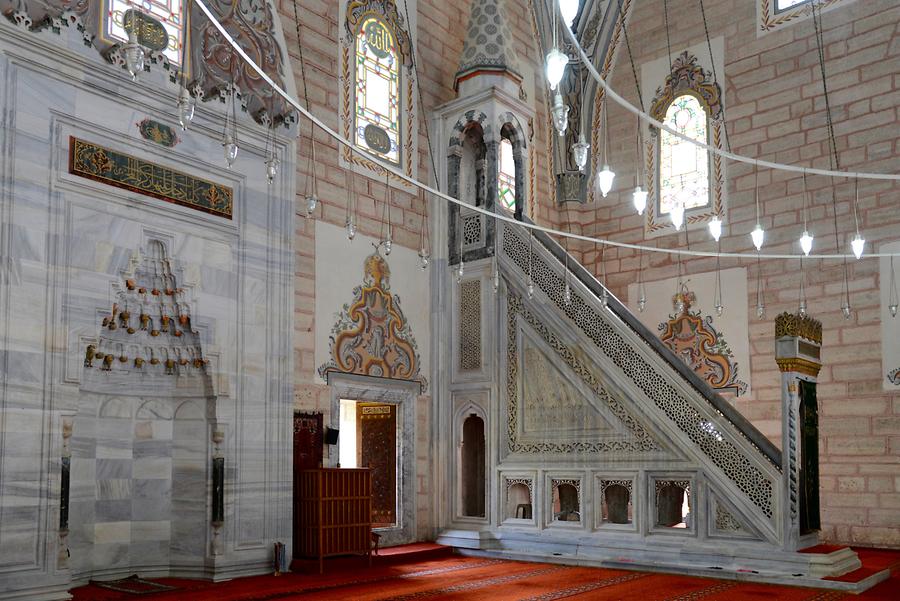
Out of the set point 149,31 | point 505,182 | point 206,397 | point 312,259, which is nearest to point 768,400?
point 505,182

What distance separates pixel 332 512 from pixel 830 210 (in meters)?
5.64

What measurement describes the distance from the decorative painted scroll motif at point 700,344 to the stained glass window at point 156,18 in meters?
5.76

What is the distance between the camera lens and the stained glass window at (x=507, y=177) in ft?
32.5

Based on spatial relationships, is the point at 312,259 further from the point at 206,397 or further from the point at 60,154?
the point at 60,154

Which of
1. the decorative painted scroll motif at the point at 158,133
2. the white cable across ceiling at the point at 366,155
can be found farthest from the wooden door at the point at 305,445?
the decorative painted scroll motif at the point at 158,133

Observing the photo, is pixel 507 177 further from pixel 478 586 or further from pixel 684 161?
pixel 478 586

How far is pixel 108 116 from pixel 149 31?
0.78 m

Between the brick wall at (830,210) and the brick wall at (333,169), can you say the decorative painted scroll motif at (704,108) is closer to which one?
the brick wall at (830,210)

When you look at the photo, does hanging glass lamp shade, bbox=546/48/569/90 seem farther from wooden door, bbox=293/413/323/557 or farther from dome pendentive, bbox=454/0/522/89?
dome pendentive, bbox=454/0/522/89

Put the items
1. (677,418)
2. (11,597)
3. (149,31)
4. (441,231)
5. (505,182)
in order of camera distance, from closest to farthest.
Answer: (11,597) → (149,31) → (677,418) → (441,231) → (505,182)

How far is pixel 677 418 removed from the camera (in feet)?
23.9

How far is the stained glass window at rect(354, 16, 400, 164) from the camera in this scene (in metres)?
8.46

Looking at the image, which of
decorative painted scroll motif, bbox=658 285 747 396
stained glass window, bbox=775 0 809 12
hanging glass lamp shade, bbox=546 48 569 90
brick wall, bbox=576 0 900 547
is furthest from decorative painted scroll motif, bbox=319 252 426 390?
stained glass window, bbox=775 0 809 12

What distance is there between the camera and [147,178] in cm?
640
